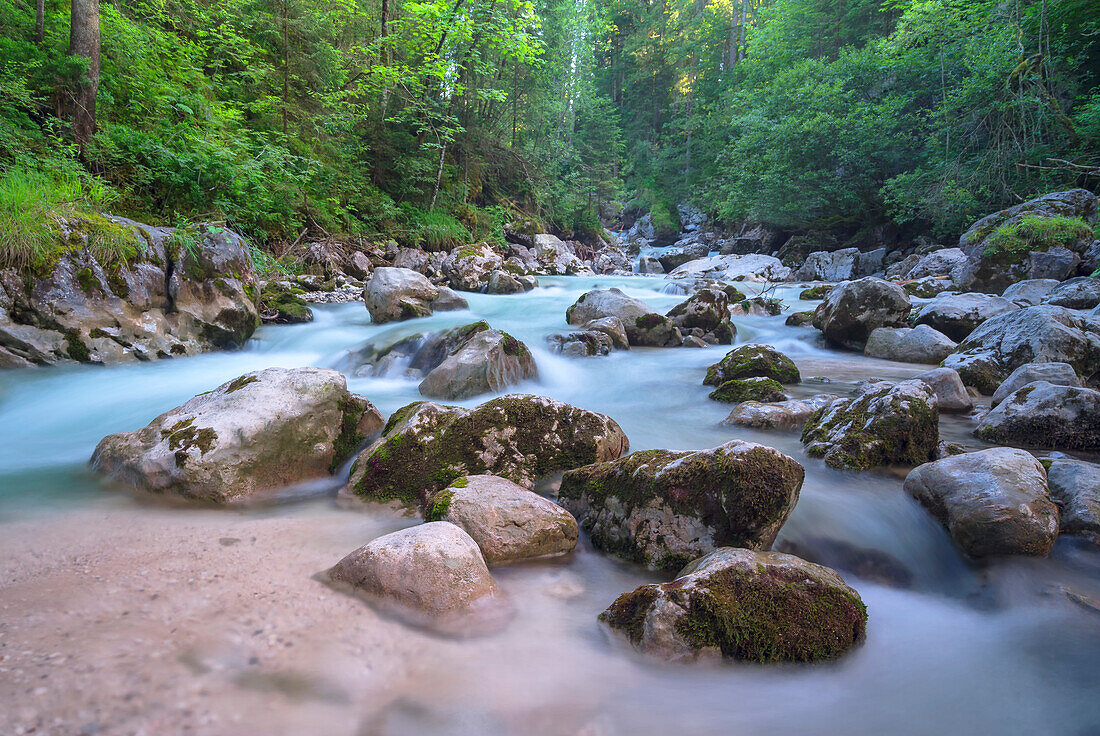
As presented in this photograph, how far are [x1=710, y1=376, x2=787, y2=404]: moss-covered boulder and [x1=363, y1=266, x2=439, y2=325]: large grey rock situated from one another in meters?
5.59

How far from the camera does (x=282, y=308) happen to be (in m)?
8.83

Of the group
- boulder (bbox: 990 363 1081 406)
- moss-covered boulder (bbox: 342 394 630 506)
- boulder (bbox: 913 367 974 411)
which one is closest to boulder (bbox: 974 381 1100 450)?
boulder (bbox: 990 363 1081 406)

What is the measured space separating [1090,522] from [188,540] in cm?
500

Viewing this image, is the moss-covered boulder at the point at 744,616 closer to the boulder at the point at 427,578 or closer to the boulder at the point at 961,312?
the boulder at the point at 427,578

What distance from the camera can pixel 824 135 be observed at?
18375mm

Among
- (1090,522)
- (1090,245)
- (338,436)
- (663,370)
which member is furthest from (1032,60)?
(338,436)

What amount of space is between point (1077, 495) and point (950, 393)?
272 centimetres

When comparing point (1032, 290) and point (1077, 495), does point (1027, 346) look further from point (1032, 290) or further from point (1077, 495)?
point (1032, 290)

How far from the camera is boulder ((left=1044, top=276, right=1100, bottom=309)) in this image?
8648 mm

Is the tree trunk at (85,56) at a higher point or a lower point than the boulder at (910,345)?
higher

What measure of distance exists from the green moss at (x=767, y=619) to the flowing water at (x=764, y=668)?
70mm

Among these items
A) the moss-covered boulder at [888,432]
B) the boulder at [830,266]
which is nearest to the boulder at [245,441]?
the moss-covered boulder at [888,432]

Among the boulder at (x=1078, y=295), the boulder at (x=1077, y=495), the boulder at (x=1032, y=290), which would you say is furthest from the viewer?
the boulder at (x=1032, y=290)

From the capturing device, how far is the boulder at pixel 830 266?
18.2 m
